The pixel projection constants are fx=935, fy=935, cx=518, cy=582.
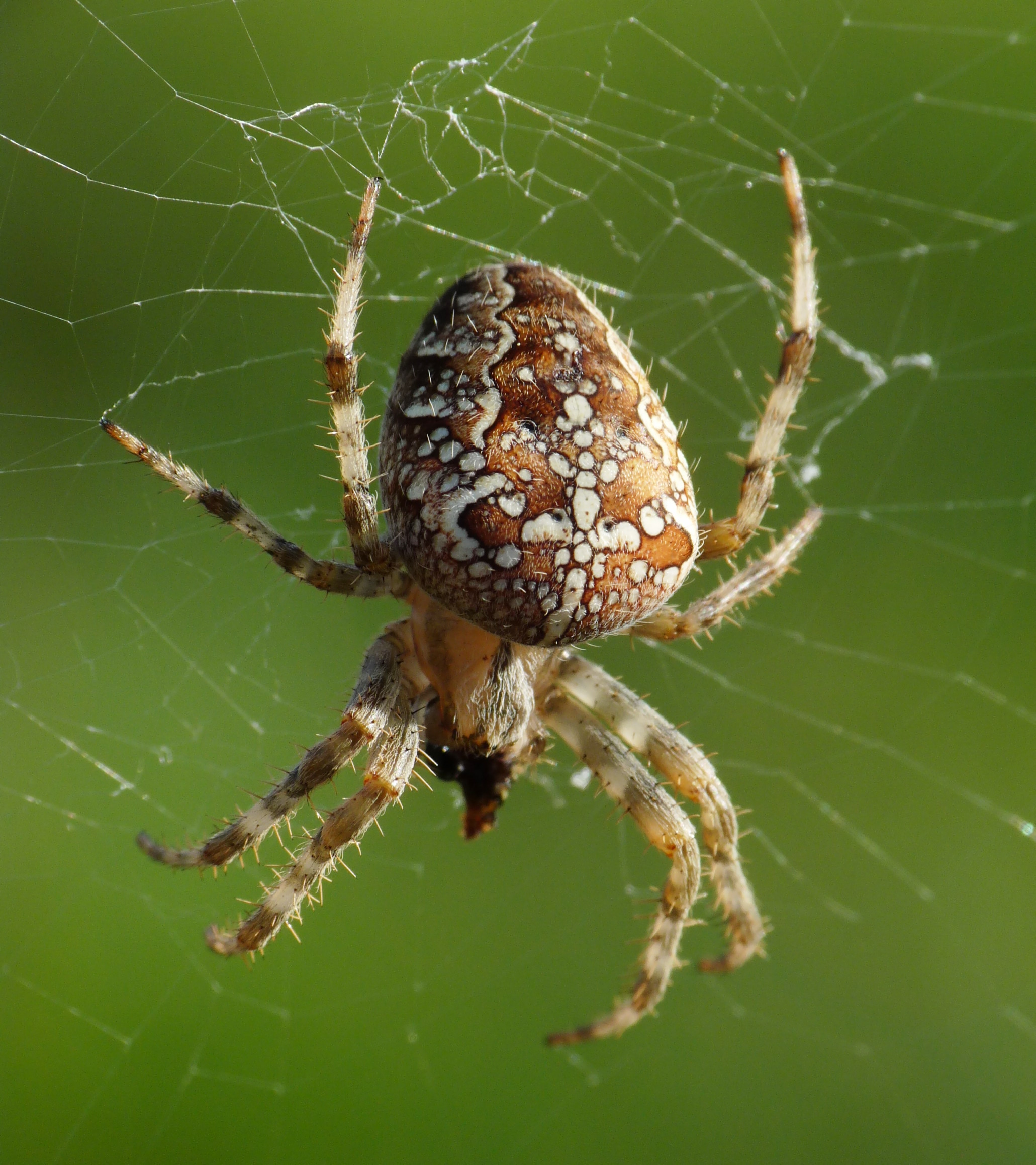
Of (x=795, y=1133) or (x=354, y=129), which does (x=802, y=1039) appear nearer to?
(x=795, y=1133)

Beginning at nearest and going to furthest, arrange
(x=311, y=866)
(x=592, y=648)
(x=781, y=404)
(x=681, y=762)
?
(x=311, y=866) → (x=781, y=404) → (x=681, y=762) → (x=592, y=648)

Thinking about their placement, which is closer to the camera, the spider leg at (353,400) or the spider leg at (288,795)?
the spider leg at (353,400)

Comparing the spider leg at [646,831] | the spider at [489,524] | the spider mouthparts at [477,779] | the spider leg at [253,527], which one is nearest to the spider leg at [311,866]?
the spider at [489,524]

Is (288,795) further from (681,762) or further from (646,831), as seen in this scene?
(681,762)

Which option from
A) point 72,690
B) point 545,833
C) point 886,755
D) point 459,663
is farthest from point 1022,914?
point 72,690

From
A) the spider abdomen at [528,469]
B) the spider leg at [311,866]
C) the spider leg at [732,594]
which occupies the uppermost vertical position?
the spider abdomen at [528,469]

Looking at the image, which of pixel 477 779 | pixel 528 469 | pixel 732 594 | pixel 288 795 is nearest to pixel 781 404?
pixel 732 594

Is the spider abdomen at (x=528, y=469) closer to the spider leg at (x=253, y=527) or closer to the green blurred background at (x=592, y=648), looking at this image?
the spider leg at (x=253, y=527)
